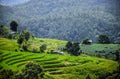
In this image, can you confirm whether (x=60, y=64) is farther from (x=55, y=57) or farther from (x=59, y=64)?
(x=55, y=57)

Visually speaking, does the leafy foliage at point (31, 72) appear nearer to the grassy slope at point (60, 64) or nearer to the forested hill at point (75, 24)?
the grassy slope at point (60, 64)

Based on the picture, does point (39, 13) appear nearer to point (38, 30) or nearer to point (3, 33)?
point (38, 30)

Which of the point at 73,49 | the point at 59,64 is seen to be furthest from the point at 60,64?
the point at 73,49

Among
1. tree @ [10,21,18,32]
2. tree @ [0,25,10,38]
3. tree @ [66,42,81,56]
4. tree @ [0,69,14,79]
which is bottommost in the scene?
tree @ [0,69,14,79]

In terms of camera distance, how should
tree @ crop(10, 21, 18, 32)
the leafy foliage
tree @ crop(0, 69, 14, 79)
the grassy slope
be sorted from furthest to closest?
tree @ crop(10, 21, 18, 32), the grassy slope, tree @ crop(0, 69, 14, 79), the leafy foliage

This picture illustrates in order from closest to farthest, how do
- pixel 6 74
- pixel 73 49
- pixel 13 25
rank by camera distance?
pixel 6 74, pixel 73 49, pixel 13 25

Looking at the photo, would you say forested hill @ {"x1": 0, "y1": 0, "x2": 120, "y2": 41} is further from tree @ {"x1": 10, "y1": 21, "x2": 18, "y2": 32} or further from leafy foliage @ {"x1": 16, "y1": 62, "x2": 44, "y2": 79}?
leafy foliage @ {"x1": 16, "y1": 62, "x2": 44, "y2": 79}

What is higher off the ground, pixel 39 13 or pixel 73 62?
pixel 39 13

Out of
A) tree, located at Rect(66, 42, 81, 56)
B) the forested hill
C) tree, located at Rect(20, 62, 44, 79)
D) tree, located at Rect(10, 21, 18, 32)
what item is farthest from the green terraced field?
the forested hill

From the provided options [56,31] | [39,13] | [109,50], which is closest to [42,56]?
[109,50]

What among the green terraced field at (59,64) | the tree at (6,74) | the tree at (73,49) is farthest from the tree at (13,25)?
the tree at (6,74)

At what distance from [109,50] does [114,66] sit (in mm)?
10604

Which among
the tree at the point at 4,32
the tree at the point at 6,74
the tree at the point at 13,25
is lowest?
the tree at the point at 6,74

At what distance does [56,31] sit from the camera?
9631 centimetres
